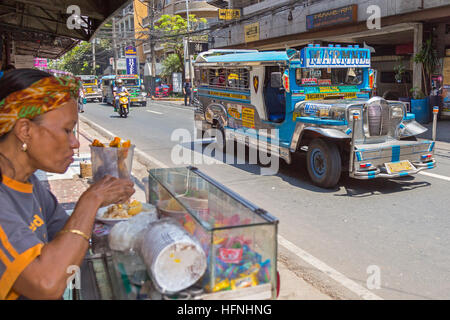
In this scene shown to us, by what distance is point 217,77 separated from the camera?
35.9 feet

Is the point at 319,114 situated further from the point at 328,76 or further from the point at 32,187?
the point at 32,187

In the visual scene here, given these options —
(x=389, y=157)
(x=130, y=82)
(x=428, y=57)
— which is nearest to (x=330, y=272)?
(x=389, y=157)

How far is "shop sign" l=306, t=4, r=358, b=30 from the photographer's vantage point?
19297 millimetres

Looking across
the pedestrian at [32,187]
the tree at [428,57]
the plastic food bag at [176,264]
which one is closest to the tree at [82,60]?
the tree at [428,57]

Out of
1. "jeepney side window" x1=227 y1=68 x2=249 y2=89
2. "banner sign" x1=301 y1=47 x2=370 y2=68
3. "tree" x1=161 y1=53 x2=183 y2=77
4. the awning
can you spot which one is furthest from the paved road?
"tree" x1=161 y1=53 x2=183 y2=77

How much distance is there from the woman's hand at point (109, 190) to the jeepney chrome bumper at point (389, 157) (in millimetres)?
5353

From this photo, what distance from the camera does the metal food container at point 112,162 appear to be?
2.41 meters

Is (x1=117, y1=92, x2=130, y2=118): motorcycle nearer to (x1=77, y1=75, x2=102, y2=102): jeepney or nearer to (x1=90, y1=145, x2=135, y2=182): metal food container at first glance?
(x1=77, y1=75, x2=102, y2=102): jeepney

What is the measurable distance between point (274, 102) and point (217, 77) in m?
2.03

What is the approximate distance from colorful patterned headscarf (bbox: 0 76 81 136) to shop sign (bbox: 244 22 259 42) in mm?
26890

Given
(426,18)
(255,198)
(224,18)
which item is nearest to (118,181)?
(255,198)

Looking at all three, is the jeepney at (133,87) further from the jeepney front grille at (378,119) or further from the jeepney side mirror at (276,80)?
the jeepney front grille at (378,119)

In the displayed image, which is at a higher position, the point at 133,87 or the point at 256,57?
the point at 256,57

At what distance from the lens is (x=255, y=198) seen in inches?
273
